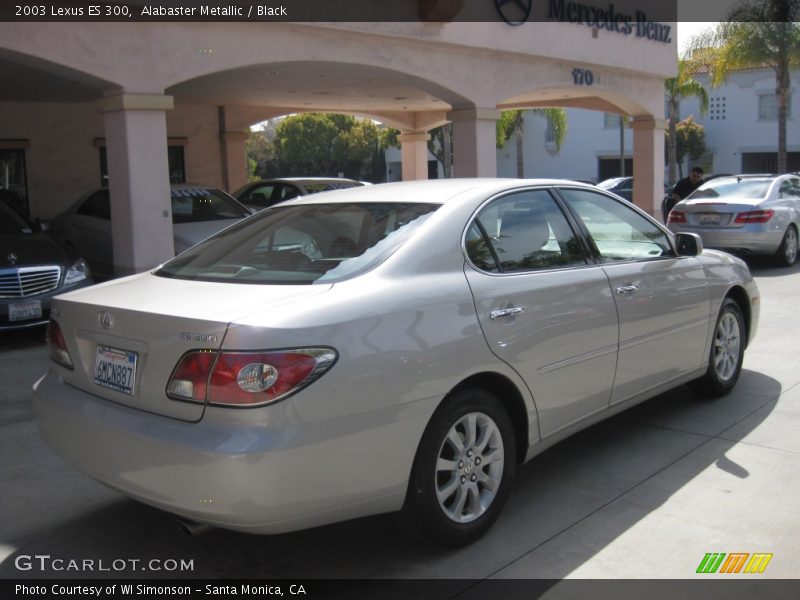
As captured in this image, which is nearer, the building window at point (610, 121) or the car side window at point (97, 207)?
the car side window at point (97, 207)

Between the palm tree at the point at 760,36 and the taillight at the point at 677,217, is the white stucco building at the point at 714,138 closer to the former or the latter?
the palm tree at the point at 760,36

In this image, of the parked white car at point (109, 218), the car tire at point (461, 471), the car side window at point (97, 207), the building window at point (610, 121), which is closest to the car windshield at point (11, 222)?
the parked white car at point (109, 218)

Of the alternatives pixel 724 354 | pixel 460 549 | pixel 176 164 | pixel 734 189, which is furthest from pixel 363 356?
pixel 176 164

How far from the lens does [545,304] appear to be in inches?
156

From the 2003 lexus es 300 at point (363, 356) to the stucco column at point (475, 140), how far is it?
29.7 feet

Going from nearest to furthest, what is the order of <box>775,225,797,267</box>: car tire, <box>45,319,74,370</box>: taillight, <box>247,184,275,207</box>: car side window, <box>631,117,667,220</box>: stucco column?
<box>45,319,74,370</box>: taillight < <box>775,225,797,267</box>: car tire < <box>247,184,275,207</box>: car side window < <box>631,117,667,220</box>: stucco column

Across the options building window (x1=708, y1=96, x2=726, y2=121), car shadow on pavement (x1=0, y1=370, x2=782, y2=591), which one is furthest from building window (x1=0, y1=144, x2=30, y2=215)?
building window (x1=708, y1=96, x2=726, y2=121)

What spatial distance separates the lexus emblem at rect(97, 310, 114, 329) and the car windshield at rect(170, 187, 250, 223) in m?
8.29

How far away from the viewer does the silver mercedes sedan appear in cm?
1208

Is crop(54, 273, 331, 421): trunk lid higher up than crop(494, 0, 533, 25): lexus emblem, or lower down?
lower down

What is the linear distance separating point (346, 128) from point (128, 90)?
47.1 m

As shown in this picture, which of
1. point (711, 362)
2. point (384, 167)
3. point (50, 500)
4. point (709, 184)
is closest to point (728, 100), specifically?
point (384, 167)

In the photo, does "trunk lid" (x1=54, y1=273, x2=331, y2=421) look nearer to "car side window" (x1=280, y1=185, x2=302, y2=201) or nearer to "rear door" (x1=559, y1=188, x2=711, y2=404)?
"rear door" (x1=559, y1=188, x2=711, y2=404)

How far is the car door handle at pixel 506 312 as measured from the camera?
3681mm
